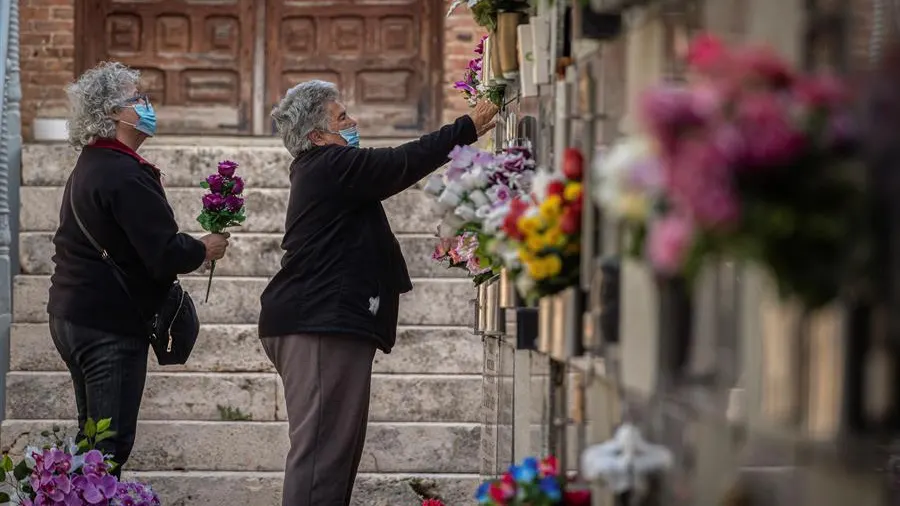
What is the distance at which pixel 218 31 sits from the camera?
11.0 meters

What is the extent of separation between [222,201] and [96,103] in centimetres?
65

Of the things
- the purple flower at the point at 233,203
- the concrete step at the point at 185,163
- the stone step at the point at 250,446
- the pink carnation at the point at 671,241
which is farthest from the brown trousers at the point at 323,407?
the pink carnation at the point at 671,241

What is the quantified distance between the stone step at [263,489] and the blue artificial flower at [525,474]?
158 inches

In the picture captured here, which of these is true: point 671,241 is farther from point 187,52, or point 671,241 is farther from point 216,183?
point 187,52

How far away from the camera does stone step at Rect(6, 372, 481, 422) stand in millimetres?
7938

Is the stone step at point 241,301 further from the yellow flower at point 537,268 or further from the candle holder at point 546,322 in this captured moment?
the yellow flower at point 537,268

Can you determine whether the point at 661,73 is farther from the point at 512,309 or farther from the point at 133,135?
the point at 133,135

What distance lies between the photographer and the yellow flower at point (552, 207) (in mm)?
3439

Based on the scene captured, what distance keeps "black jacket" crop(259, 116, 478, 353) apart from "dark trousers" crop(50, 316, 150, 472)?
53 centimetres

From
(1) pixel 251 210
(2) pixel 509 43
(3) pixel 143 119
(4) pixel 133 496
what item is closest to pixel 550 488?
(2) pixel 509 43

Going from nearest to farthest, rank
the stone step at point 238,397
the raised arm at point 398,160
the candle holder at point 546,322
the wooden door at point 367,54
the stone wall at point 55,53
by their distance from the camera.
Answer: the candle holder at point 546,322 → the raised arm at point 398,160 → the stone step at point 238,397 → the stone wall at point 55,53 → the wooden door at point 367,54

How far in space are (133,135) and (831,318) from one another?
442 centimetres

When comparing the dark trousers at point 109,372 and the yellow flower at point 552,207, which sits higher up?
the yellow flower at point 552,207

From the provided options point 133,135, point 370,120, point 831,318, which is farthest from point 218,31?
point 831,318
